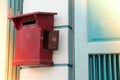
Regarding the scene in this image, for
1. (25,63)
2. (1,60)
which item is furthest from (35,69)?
(1,60)

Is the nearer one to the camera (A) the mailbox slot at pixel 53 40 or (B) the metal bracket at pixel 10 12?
(A) the mailbox slot at pixel 53 40

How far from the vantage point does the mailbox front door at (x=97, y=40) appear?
185cm

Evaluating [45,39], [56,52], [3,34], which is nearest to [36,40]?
[45,39]

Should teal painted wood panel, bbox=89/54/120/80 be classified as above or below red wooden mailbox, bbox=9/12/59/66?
below

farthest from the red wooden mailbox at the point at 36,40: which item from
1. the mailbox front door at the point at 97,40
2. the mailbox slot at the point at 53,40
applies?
the mailbox front door at the point at 97,40

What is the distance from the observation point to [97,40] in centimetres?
188

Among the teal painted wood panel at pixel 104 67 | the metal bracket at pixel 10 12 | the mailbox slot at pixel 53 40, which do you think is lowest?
the teal painted wood panel at pixel 104 67

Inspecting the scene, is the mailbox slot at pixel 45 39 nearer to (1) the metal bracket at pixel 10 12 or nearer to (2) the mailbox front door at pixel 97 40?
(2) the mailbox front door at pixel 97 40

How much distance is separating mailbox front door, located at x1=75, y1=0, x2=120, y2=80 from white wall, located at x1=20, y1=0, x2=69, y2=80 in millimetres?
94

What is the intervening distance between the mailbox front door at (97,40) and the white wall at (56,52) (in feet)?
0.31

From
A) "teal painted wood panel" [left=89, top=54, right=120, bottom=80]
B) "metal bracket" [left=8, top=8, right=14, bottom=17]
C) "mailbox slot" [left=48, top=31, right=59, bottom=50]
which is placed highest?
"metal bracket" [left=8, top=8, right=14, bottom=17]

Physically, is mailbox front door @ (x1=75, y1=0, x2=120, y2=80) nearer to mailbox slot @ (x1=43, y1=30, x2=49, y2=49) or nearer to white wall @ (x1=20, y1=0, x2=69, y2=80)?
white wall @ (x1=20, y1=0, x2=69, y2=80)

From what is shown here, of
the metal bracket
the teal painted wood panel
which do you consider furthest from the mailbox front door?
the metal bracket

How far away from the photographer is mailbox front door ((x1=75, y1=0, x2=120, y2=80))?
6.06ft
